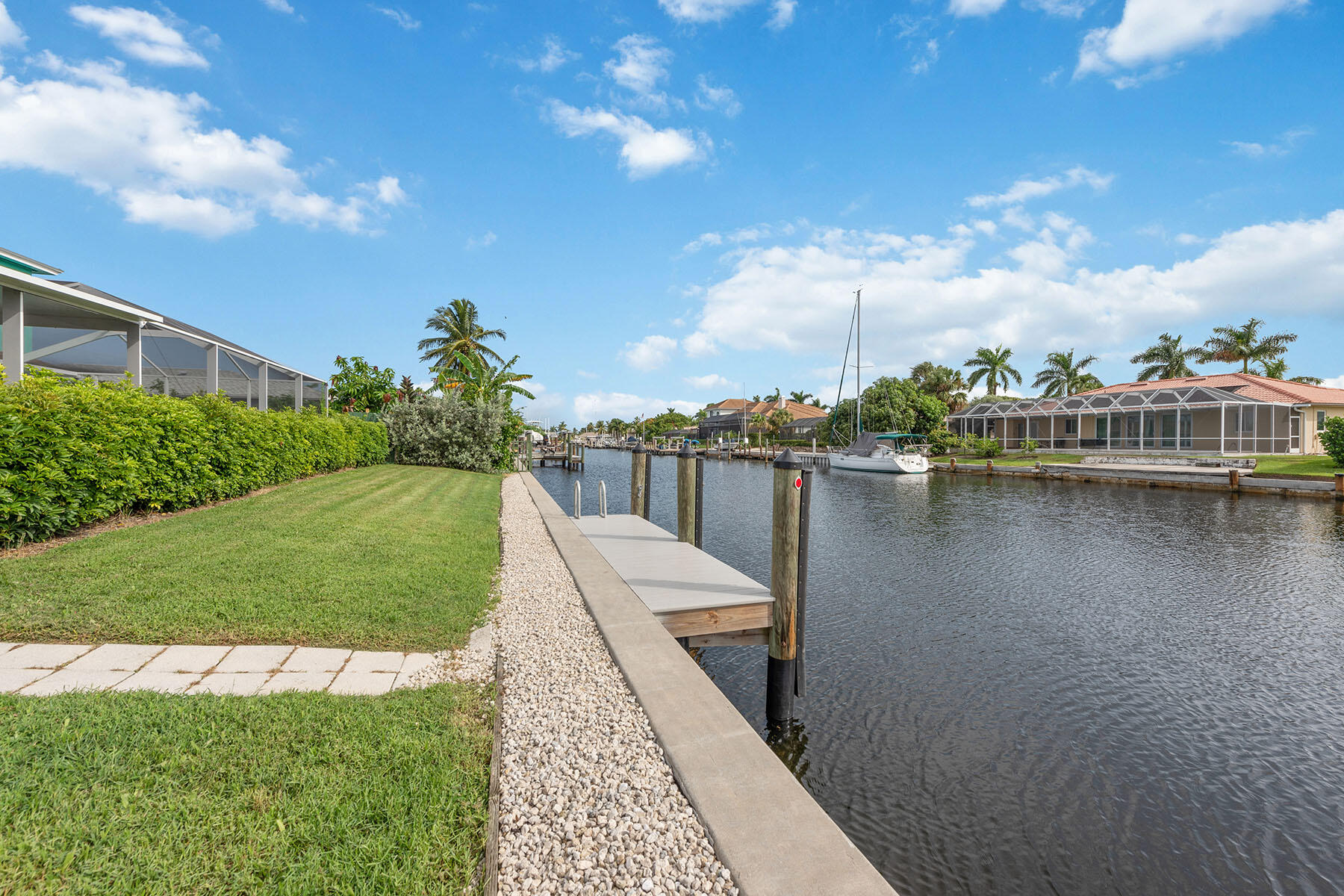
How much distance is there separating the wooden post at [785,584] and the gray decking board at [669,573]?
0.31m

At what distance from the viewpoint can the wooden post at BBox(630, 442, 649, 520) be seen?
14.0 meters

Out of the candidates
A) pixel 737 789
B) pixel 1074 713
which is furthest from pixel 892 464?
pixel 737 789

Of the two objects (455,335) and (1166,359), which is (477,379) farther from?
(1166,359)

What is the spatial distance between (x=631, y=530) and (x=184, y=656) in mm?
7638

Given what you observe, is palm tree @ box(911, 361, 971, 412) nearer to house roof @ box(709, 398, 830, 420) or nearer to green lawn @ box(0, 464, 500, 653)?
house roof @ box(709, 398, 830, 420)

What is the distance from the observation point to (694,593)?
704 cm

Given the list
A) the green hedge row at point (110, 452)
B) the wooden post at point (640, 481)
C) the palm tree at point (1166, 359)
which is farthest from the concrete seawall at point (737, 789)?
the palm tree at point (1166, 359)

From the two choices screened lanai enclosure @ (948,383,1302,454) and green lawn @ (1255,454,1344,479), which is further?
screened lanai enclosure @ (948,383,1302,454)

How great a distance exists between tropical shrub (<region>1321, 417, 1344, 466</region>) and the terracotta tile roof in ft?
22.0

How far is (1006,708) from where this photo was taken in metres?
6.77

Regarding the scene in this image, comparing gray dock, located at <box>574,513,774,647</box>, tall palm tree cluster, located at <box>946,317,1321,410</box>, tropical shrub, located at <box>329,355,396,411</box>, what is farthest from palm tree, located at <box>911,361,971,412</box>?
gray dock, located at <box>574,513,774,647</box>

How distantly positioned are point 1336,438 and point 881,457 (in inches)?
797

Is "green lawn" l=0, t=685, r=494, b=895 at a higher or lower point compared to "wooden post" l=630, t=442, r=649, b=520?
lower

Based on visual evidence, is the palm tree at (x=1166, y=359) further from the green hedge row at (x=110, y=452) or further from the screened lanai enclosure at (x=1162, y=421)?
the green hedge row at (x=110, y=452)
